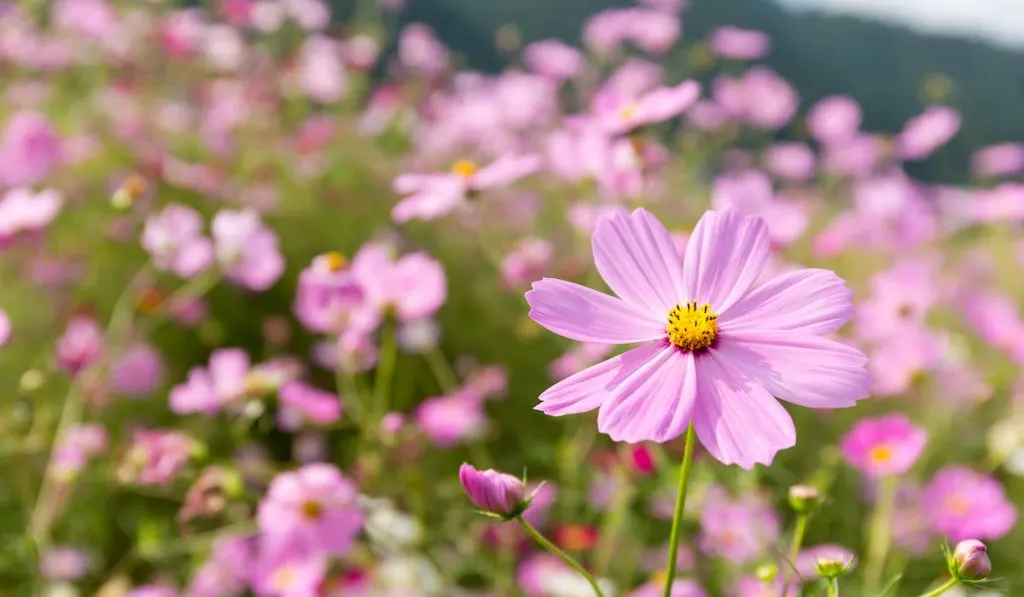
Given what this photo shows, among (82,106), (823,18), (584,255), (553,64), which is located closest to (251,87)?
(82,106)

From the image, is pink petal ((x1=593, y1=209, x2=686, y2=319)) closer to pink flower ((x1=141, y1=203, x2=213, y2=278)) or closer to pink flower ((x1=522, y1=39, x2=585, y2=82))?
pink flower ((x1=141, y1=203, x2=213, y2=278))

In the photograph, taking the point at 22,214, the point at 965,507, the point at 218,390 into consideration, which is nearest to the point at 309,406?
the point at 218,390

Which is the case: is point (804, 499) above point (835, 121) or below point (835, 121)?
above

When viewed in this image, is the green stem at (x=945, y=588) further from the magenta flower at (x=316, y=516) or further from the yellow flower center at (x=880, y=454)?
the yellow flower center at (x=880, y=454)

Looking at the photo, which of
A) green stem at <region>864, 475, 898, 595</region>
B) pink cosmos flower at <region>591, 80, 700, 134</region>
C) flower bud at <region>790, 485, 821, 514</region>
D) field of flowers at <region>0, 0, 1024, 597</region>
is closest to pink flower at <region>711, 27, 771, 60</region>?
field of flowers at <region>0, 0, 1024, 597</region>

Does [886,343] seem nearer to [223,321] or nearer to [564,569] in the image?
[564,569]

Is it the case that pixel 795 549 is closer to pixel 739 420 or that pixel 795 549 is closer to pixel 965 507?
pixel 739 420
